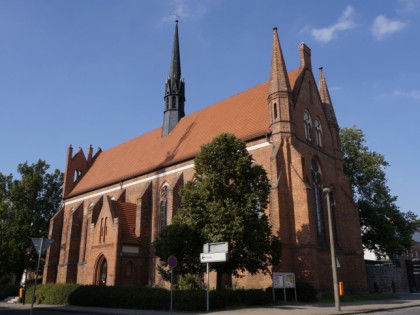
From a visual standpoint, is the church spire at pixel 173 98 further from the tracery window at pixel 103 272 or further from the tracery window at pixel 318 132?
the tracery window at pixel 318 132

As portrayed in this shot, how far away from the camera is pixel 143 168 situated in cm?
3266

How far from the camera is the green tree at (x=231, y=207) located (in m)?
17.8

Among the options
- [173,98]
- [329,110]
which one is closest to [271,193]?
[329,110]

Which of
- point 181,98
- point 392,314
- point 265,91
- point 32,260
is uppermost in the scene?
point 181,98

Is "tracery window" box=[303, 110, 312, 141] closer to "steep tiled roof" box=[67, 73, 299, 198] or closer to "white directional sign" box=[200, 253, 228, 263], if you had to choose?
"steep tiled roof" box=[67, 73, 299, 198]

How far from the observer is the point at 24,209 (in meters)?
38.3

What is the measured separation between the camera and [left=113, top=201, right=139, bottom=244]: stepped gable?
27.3m

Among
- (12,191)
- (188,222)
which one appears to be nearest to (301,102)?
(188,222)

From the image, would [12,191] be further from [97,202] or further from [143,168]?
[143,168]

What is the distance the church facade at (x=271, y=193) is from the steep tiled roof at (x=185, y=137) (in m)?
0.13

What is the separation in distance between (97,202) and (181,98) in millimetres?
13036

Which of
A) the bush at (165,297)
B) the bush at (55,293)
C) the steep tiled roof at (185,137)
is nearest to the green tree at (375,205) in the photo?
the steep tiled roof at (185,137)

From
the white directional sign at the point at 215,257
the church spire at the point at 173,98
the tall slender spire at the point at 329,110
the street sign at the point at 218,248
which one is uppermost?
the church spire at the point at 173,98

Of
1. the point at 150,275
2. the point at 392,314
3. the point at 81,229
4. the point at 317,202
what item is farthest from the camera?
the point at 81,229
